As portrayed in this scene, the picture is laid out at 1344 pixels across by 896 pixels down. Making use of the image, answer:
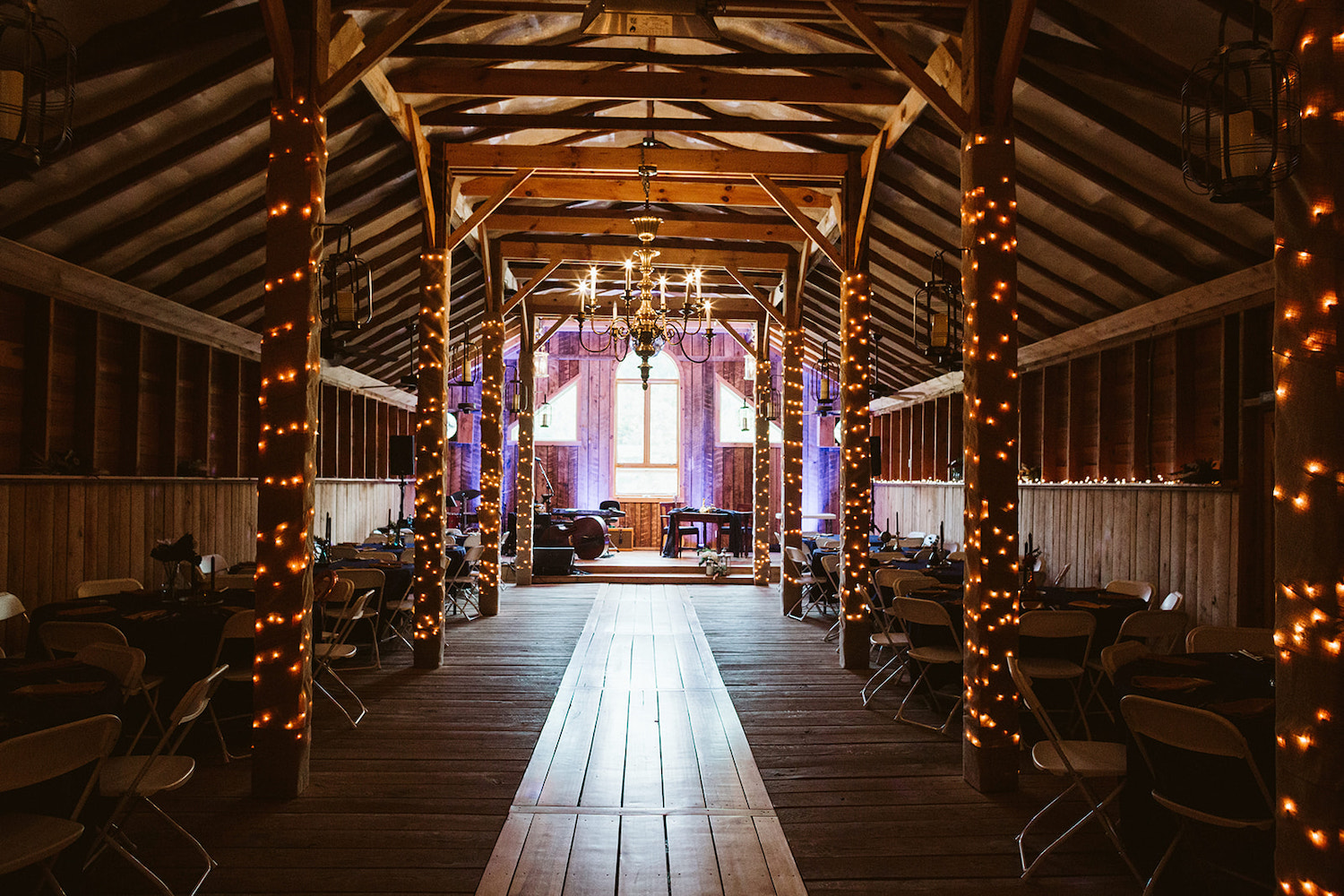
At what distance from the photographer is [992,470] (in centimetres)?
401

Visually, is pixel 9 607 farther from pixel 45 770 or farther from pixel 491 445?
pixel 491 445

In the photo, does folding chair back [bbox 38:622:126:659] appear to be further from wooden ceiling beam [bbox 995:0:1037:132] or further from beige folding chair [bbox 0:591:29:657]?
wooden ceiling beam [bbox 995:0:1037:132]

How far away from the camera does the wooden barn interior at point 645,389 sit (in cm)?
303

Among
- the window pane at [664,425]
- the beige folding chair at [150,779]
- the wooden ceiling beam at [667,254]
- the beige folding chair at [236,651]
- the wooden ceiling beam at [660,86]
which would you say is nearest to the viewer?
the beige folding chair at [150,779]

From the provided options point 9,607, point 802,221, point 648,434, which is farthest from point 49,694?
point 648,434

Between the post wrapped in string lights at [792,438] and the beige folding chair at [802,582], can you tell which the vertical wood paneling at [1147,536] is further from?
the post wrapped in string lights at [792,438]

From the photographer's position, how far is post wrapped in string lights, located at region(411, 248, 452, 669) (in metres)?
6.53

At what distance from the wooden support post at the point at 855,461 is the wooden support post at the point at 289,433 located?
4.17 meters

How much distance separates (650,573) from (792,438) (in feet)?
13.4

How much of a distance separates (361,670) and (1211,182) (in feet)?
20.7

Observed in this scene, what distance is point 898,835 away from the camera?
3.44 meters

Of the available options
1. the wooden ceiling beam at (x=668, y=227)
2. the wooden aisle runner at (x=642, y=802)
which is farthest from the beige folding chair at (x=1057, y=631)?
the wooden ceiling beam at (x=668, y=227)

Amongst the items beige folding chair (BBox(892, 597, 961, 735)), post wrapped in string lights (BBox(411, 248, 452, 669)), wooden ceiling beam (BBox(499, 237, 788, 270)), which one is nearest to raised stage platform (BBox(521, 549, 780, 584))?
wooden ceiling beam (BBox(499, 237, 788, 270))

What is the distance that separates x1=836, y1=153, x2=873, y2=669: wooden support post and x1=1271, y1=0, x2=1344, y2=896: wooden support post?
4548mm
